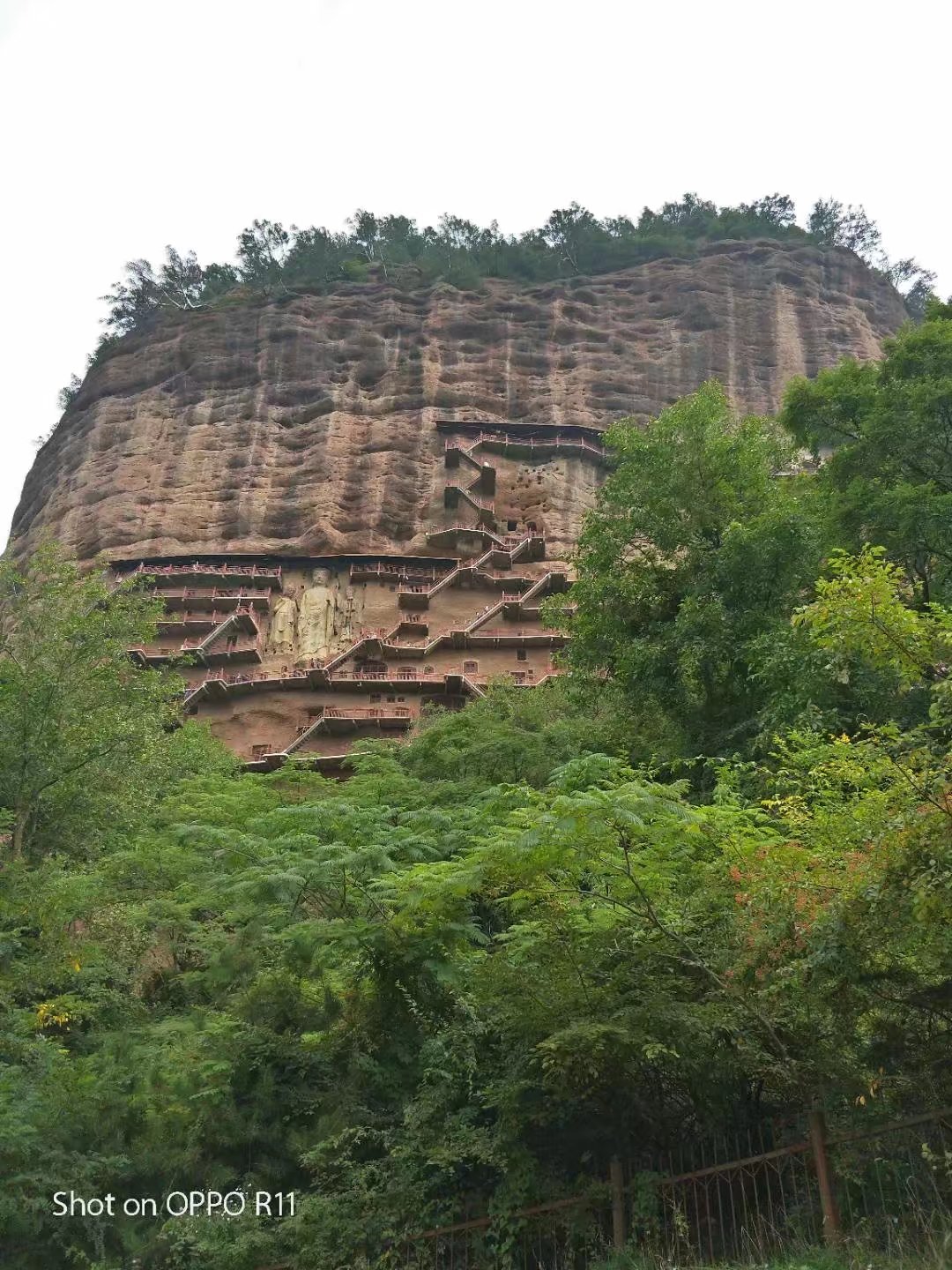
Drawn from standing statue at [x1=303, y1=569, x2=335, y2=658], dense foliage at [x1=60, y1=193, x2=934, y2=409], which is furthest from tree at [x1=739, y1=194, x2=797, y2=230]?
standing statue at [x1=303, y1=569, x2=335, y2=658]

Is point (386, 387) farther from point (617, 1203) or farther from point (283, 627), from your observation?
point (617, 1203)

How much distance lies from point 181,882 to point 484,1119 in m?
7.83

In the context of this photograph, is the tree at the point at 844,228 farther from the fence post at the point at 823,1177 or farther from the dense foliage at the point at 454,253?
the fence post at the point at 823,1177

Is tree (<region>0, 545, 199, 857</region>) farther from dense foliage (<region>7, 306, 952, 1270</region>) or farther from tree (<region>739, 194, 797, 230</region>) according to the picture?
tree (<region>739, 194, 797, 230</region>)

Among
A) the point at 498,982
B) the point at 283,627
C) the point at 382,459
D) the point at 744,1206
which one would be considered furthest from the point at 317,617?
the point at 744,1206

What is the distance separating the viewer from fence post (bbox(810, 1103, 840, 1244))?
679cm

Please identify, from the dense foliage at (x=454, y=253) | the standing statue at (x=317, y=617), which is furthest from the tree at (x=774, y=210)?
the standing statue at (x=317, y=617)

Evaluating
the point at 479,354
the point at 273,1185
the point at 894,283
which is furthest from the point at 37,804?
the point at 894,283

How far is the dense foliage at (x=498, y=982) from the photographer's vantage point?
7371mm

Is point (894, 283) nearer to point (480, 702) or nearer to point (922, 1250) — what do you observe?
point (480, 702)

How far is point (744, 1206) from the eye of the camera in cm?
729

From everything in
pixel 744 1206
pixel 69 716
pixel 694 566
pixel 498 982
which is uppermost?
pixel 694 566

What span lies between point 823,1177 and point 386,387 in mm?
44414

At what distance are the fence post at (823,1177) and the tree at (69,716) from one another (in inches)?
409
